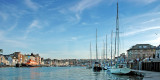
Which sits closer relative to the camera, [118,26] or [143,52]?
[118,26]

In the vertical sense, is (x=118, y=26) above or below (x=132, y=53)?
above

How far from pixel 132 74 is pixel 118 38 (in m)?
10.3

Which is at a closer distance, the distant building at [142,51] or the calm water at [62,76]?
the calm water at [62,76]

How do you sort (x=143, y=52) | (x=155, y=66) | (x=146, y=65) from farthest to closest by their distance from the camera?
(x=143, y=52) → (x=146, y=65) → (x=155, y=66)

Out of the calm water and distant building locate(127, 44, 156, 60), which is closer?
the calm water

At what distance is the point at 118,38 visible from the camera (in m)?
57.5

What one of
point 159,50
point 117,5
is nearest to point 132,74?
point 117,5

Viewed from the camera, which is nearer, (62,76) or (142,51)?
(62,76)

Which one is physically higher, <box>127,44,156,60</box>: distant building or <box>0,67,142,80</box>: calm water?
<box>127,44,156,60</box>: distant building

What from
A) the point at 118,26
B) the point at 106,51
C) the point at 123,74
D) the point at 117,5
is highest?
the point at 117,5

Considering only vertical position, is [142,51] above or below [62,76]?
above

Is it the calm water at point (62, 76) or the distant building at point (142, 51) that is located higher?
the distant building at point (142, 51)

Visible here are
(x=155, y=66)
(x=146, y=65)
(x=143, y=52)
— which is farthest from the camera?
(x=143, y=52)

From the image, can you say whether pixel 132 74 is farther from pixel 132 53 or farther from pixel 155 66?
pixel 132 53
